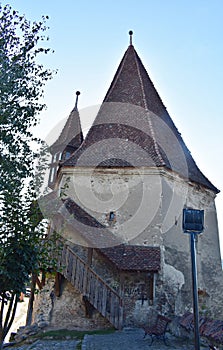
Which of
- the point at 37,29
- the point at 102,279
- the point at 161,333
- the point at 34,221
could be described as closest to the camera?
the point at 34,221

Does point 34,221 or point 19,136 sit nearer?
point 34,221

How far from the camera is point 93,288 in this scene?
10.9 meters

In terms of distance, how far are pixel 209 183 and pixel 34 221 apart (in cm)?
1024

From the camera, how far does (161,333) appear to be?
9531 millimetres

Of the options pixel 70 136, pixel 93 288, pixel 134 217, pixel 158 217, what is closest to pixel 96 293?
pixel 93 288

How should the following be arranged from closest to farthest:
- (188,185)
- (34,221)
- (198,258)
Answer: (34,221) < (198,258) < (188,185)

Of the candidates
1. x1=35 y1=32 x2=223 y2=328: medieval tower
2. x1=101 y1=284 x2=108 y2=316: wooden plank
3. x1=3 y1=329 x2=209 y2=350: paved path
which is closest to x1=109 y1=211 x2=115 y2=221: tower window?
x1=35 y1=32 x2=223 y2=328: medieval tower

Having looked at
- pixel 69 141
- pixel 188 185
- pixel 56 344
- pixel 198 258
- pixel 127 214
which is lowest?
pixel 56 344

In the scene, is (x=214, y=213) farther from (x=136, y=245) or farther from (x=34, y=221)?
(x=34, y=221)

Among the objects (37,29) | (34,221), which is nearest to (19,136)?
(34,221)

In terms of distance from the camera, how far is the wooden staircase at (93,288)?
1068 cm

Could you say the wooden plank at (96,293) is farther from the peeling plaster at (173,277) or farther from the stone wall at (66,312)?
the peeling plaster at (173,277)

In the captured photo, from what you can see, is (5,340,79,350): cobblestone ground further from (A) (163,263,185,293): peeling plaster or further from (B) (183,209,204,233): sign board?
(B) (183,209,204,233): sign board

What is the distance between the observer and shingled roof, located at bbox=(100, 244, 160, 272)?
1102cm
